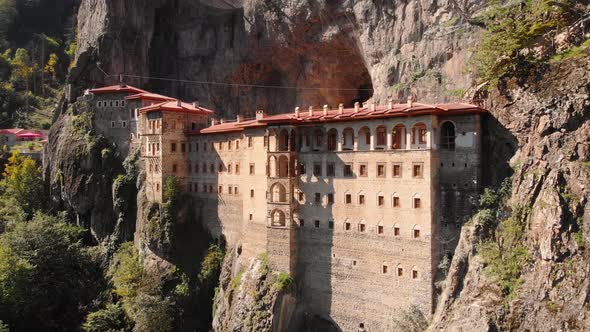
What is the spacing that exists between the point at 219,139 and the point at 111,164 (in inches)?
618

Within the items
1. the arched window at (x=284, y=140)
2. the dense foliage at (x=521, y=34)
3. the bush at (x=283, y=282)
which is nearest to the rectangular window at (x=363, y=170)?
the arched window at (x=284, y=140)

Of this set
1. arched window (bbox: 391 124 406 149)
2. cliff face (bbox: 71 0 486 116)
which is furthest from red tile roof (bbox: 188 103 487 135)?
cliff face (bbox: 71 0 486 116)

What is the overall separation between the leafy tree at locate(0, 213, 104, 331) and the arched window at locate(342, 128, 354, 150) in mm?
29367

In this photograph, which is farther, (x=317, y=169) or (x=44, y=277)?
(x=44, y=277)

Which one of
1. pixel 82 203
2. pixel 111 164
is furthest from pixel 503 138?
pixel 82 203

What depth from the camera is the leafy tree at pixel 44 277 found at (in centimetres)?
4088

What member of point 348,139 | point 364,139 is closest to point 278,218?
point 348,139

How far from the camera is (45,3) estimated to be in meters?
98.4

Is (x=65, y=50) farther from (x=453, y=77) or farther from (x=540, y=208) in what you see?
(x=540, y=208)

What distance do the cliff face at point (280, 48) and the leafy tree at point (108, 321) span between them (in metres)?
25.6

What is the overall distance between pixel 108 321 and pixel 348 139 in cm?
2627

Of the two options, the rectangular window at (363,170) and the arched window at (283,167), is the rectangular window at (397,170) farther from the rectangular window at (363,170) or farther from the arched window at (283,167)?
the arched window at (283,167)

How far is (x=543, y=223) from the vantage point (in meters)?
24.4

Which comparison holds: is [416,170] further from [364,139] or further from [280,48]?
[280,48]
